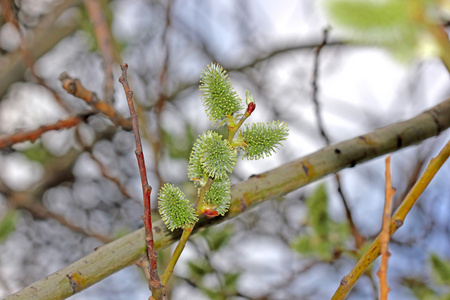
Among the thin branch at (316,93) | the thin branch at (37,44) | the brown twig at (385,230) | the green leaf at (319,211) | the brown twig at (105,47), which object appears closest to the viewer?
the brown twig at (385,230)

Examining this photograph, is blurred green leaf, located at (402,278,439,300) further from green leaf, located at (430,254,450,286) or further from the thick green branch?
the thick green branch

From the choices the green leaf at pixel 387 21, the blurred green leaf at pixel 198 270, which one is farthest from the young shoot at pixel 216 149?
the blurred green leaf at pixel 198 270

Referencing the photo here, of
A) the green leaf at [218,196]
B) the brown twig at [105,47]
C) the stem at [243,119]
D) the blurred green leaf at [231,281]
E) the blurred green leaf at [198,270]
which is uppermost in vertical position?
the brown twig at [105,47]

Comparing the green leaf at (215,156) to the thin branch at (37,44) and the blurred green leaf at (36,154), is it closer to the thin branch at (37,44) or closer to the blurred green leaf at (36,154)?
the thin branch at (37,44)

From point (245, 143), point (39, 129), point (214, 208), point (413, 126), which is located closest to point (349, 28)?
point (245, 143)

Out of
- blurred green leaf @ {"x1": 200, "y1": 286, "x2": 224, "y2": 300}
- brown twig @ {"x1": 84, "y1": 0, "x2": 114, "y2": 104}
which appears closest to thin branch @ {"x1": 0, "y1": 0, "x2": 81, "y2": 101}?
brown twig @ {"x1": 84, "y1": 0, "x2": 114, "y2": 104}

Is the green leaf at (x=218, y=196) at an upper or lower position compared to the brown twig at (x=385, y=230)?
upper

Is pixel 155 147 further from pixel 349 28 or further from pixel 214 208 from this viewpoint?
pixel 349 28
